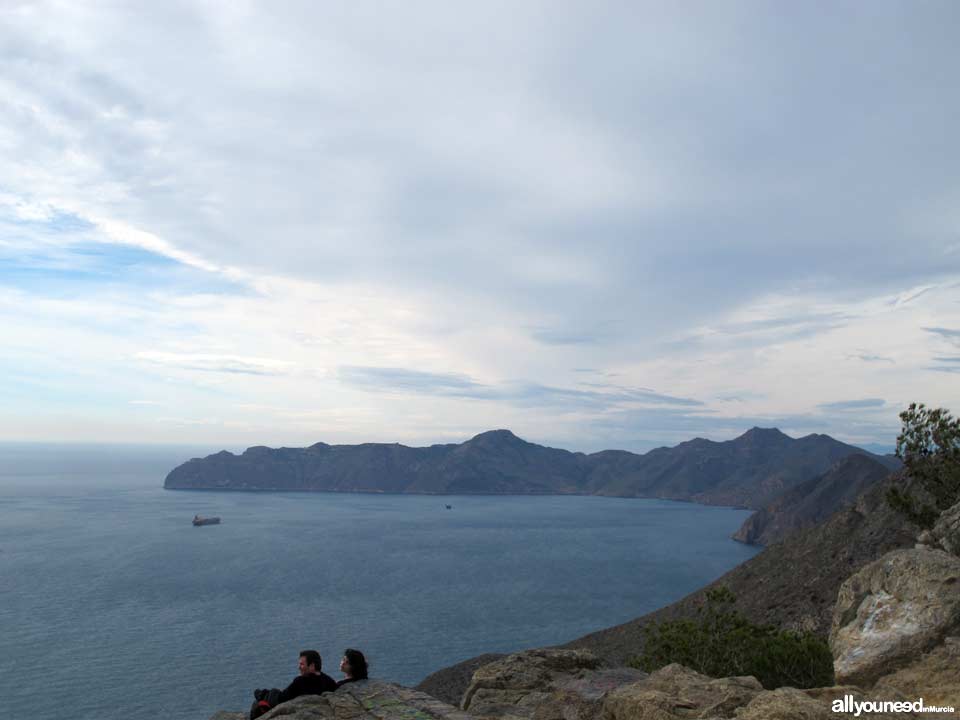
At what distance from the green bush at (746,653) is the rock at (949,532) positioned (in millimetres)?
10286

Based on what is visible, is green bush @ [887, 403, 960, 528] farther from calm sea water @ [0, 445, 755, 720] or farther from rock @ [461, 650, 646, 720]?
calm sea water @ [0, 445, 755, 720]

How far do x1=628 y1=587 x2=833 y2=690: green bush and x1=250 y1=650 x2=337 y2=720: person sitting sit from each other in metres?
30.6

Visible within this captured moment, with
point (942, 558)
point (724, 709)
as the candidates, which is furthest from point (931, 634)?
point (724, 709)

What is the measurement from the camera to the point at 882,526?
96938 mm

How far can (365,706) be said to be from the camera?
39.3 feet

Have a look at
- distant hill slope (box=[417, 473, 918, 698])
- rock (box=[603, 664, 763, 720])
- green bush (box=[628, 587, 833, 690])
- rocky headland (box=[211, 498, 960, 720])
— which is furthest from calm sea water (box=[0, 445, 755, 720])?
rock (box=[603, 664, 763, 720])

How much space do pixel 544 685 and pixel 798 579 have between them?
92.1 meters

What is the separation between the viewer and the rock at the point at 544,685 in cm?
1554

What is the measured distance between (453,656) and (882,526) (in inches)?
2830

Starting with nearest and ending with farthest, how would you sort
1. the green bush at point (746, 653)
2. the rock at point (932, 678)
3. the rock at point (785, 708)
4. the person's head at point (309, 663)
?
the rock at point (785, 708)
the rock at point (932, 678)
the person's head at point (309, 663)
the green bush at point (746, 653)

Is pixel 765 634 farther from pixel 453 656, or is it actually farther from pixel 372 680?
pixel 453 656

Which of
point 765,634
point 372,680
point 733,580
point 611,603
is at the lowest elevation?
point 611,603

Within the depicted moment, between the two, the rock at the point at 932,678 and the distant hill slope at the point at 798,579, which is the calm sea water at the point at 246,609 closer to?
the distant hill slope at the point at 798,579

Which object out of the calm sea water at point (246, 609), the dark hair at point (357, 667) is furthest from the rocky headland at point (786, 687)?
the calm sea water at point (246, 609)
